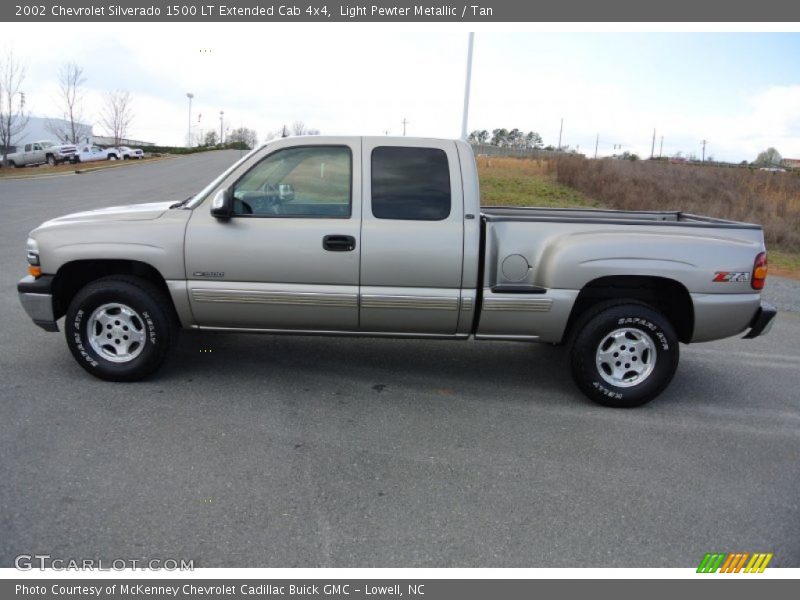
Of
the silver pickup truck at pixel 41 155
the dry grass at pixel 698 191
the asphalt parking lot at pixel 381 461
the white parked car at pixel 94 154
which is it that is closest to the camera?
the asphalt parking lot at pixel 381 461

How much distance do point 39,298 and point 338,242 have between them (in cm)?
230

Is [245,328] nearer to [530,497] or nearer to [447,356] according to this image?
[447,356]

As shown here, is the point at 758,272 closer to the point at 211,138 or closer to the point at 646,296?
the point at 646,296

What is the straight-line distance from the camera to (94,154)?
45.2 m

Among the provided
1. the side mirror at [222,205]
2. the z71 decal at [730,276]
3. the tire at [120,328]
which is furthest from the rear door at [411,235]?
the z71 decal at [730,276]

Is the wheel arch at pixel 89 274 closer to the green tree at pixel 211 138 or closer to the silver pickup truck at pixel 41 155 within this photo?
the silver pickup truck at pixel 41 155

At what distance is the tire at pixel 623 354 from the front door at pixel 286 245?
5.79 ft

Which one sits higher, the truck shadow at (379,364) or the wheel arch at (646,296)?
the wheel arch at (646,296)

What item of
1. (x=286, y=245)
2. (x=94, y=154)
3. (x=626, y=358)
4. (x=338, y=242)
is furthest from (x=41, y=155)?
(x=626, y=358)

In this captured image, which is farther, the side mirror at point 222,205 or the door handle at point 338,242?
the door handle at point 338,242

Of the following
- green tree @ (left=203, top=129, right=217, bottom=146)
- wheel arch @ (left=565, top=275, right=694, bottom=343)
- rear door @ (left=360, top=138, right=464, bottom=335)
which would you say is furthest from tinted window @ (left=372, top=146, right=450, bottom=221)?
green tree @ (left=203, top=129, right=217, bottom=146)

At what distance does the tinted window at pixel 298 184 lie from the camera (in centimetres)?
484

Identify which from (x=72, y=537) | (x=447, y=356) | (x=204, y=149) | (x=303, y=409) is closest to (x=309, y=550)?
(x=72, y=537)

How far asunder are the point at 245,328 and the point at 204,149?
7837 cm
